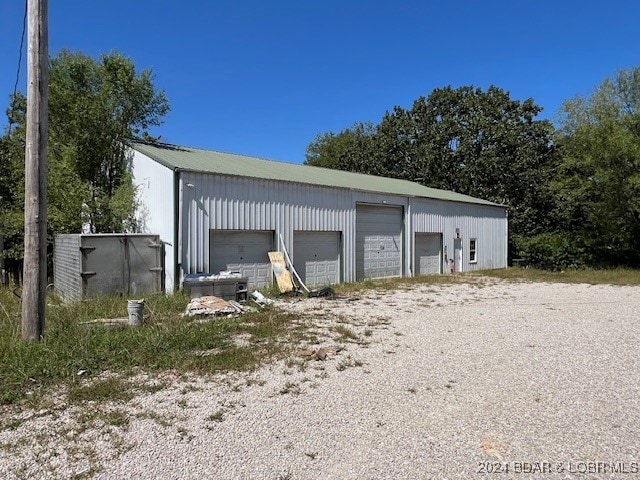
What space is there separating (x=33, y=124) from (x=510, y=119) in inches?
1263

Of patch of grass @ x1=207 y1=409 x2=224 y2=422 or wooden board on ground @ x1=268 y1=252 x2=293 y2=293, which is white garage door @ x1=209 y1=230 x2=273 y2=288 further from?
patch of grass @ x1=207 y1=409 x2=224 y2=422

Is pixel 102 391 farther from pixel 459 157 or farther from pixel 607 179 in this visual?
pixel 459 157

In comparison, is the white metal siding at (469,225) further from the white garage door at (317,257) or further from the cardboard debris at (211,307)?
the cardboard debris at (211,307)

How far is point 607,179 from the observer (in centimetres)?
2205

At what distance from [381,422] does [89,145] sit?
14.3 meters

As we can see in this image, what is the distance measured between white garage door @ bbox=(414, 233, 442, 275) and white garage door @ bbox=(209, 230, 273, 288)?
831 centimetres

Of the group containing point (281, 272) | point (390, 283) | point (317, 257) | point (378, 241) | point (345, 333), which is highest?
point (378, 241)

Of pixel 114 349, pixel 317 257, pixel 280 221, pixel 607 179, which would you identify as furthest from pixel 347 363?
pixel 607 179

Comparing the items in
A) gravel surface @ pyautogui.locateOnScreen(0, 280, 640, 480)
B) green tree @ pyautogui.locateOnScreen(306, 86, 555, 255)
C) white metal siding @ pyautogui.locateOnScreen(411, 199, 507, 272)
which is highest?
green tree @ pyautogui.locateOnScreen(306, 86, 555, 255)

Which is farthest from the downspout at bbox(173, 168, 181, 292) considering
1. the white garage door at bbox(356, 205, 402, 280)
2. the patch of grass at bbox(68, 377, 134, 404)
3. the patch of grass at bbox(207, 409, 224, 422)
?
the patch of grass at bbox(207, 409, 224, 422)

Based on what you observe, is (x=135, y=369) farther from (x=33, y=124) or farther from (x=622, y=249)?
(x=622, y=249)

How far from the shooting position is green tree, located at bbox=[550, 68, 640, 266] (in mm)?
21797

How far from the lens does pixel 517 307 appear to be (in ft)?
36.3

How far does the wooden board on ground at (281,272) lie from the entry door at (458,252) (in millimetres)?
11096
